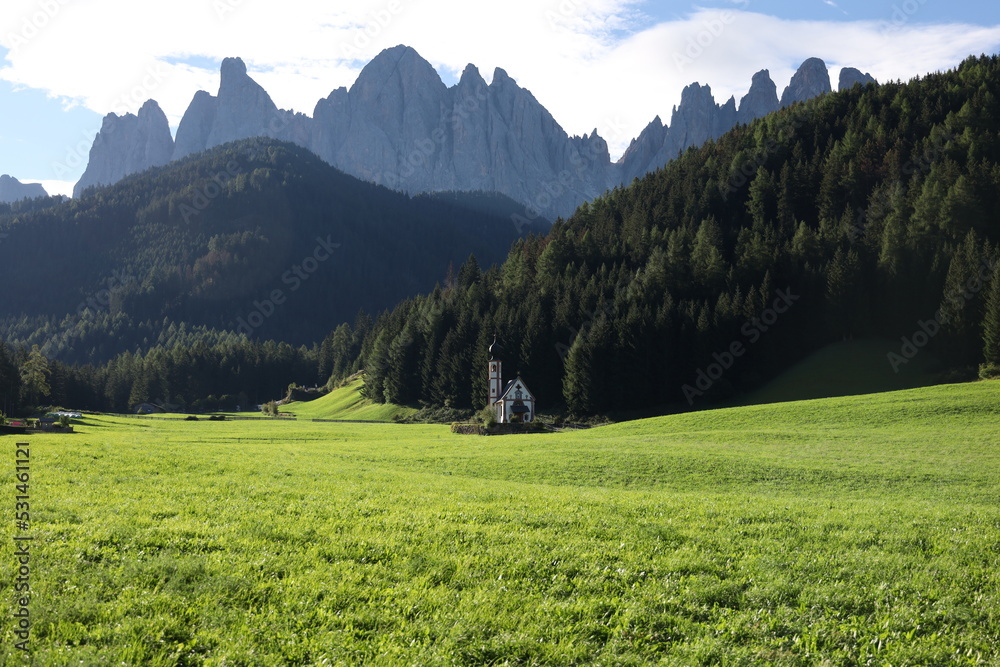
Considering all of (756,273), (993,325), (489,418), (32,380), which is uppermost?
(756,273)

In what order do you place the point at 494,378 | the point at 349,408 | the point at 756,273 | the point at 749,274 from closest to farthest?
the point at 494,378
the point at 756,273
the point at 749,274
the point at 349,408

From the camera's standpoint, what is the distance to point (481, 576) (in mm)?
10312

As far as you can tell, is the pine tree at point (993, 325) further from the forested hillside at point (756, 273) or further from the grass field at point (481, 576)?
the grass field at point (481, 576)

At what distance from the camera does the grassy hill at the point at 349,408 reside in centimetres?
10372

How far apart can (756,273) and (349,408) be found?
7614cm

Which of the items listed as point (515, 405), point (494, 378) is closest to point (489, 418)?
point (515, 405)

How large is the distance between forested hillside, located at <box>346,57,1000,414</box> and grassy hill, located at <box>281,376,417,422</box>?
3.76 meters

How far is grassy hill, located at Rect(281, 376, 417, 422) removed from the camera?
4084 inches

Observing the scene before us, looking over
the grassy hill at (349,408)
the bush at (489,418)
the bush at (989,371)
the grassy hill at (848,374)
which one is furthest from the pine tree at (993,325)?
the grassy hill at (349,408)

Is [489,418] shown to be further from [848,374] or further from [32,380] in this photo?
[32,380]

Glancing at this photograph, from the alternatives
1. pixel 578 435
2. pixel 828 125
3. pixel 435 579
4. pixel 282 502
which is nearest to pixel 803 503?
Result: pixel 435 579

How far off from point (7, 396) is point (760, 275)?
11078 centimetres

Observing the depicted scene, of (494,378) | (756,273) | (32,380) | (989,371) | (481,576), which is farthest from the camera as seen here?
(32,380)

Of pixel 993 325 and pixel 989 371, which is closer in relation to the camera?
pixel 993 325
